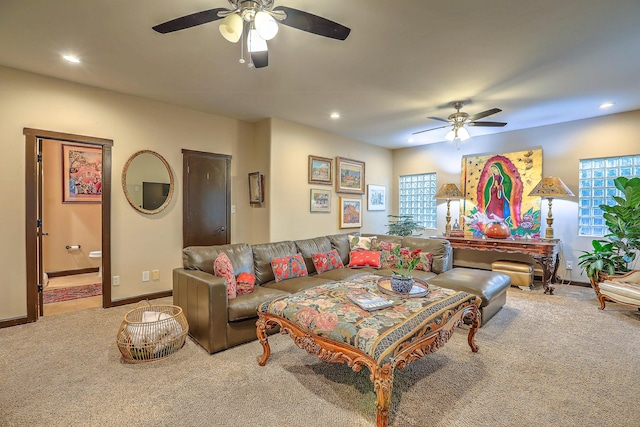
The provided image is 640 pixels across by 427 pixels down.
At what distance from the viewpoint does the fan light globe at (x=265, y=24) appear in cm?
176

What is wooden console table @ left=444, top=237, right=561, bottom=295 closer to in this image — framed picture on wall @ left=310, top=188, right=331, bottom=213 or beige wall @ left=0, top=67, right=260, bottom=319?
framed picture on wall @ left=310, top=188, right=331, bottom=213

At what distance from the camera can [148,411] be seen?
6.05 feet

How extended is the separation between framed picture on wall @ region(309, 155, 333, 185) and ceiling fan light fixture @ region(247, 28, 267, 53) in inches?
126

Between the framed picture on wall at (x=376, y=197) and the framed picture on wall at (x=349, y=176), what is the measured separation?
1.13 feet

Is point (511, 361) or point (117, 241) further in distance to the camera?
point (117, 241)

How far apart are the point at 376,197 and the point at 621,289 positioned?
4195 mm

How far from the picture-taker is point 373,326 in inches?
71.9

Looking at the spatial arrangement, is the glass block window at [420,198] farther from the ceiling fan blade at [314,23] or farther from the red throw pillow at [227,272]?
the ceiling fan blade at [314,23]

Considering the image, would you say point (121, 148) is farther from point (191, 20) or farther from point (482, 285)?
point (482, 285)

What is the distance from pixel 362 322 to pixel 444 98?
3.22m

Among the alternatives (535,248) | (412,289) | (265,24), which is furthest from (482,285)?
(265,24)

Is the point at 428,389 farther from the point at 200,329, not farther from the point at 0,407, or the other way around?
the point at 0,407

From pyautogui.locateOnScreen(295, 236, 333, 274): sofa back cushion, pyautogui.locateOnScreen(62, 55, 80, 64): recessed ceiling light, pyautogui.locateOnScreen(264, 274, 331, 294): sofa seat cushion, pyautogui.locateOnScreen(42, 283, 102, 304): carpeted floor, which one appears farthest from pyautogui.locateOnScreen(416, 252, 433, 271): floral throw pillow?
pyautogui.locateOnScreen(42, 283, 102, 304): carpeted floor

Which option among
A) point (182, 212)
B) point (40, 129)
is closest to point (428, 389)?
point (182, 212)
